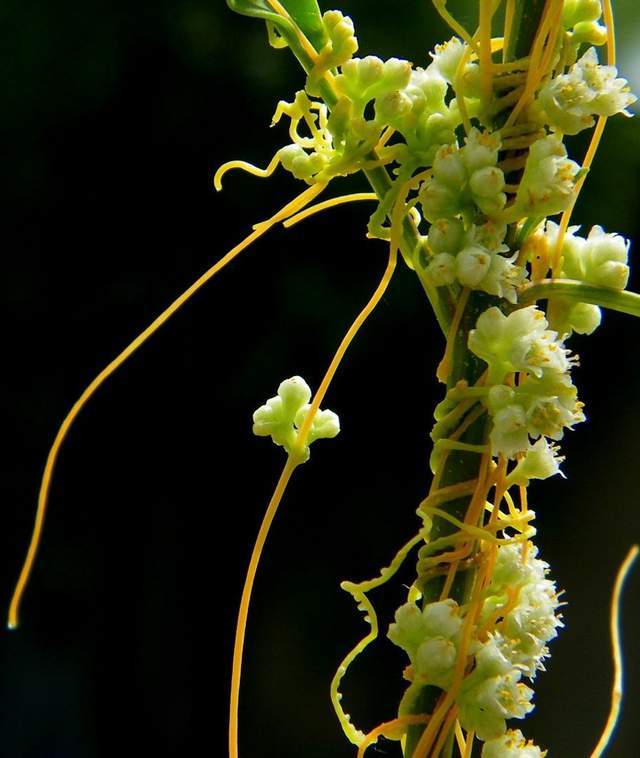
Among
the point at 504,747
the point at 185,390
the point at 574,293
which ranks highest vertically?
the point at 185,390

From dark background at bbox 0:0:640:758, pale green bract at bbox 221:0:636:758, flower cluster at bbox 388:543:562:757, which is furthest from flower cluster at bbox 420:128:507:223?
dark background at bbox 0:0:640:758

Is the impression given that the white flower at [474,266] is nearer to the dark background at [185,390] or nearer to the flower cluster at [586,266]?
the flower cluster at [586,266]

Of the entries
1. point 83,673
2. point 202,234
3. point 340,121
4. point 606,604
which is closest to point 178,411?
point 202,234

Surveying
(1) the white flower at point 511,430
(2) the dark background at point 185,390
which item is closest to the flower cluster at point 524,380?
(1) the white flower at point 511,430

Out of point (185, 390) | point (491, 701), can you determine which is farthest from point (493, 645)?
point (185, 390)

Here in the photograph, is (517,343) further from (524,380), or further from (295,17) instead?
(295,17)

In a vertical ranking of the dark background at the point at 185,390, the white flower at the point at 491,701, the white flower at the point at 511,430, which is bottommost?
the white flower at the point at 491,701

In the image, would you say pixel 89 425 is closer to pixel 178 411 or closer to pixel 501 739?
pixel 178 411
